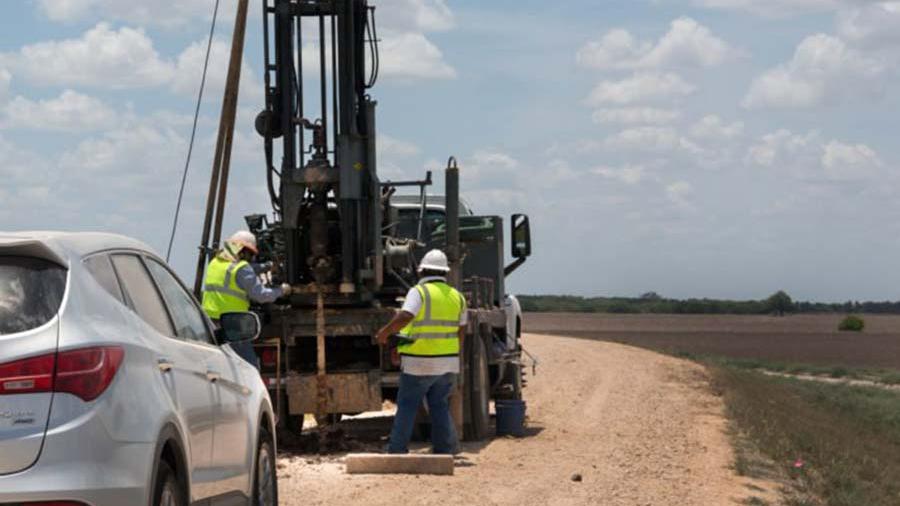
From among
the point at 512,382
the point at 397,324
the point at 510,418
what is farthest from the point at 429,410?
the point at 512,382

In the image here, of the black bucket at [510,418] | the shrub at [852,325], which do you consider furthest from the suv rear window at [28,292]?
the shrub at [852,325]

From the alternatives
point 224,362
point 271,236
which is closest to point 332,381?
point 271,236

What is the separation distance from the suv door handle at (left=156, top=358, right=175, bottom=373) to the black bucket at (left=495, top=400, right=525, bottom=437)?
36.7 feet

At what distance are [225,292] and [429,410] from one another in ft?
7.05

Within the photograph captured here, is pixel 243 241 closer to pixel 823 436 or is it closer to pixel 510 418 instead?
pixel 510 418

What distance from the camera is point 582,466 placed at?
614 inches

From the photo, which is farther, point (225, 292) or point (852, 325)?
point (852, 325)

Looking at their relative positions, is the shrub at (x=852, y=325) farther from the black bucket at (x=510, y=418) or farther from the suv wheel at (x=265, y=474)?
the suv wheel at (x=265, y=474)

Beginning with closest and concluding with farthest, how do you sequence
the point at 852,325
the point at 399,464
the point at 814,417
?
1. the point at 399,464
2. the point at 814,417
3. the point at 852,325

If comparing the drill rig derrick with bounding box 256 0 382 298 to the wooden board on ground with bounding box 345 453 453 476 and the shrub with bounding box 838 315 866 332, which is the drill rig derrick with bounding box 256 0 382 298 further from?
the shrub with bounding box 838 315 866 332

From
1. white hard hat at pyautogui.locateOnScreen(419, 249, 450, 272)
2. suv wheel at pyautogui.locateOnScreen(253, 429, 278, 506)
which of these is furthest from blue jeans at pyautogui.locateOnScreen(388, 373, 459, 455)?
suv wheel at pyautogui.locateOnScreen(253, 429, 278, 506)

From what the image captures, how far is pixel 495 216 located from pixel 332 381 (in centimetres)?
370

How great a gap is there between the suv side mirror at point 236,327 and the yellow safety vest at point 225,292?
6.63m

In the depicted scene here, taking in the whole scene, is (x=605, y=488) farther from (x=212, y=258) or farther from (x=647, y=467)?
(x=212, y=258)
